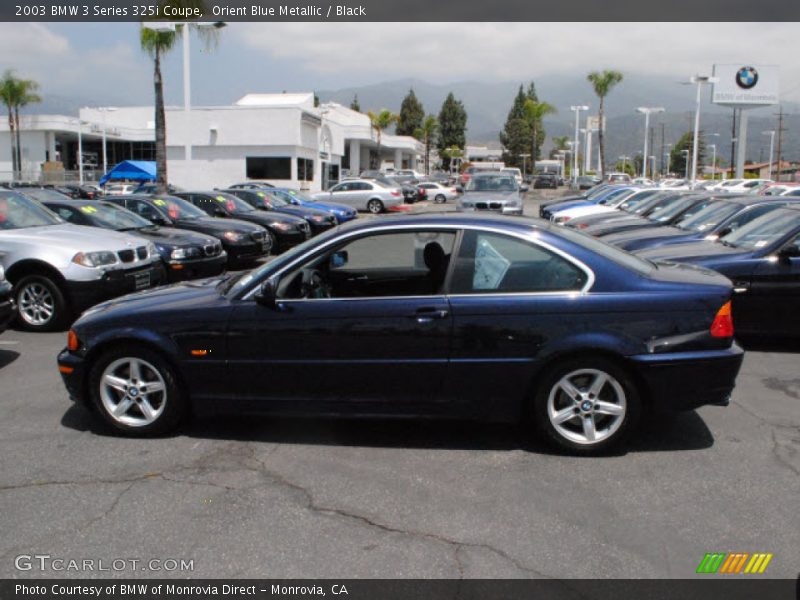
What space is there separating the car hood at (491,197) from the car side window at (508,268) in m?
15.9

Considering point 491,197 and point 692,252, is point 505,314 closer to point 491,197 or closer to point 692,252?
point 692,252

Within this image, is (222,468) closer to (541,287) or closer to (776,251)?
(541,287)

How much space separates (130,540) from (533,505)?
86.2 inches

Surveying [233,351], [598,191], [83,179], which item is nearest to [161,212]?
[233,351]

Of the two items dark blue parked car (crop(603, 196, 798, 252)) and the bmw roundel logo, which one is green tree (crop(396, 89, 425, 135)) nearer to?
the bmw roundel logo

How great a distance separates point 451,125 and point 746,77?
64.8 metres

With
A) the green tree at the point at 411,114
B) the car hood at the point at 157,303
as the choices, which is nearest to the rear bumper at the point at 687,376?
the car hood at the point at 157,303

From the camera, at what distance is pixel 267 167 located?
159ft

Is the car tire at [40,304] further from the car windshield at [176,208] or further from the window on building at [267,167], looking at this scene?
the window on building at [267,167]

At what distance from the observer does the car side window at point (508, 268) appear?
496 cm

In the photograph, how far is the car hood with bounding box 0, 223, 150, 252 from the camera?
363 inches

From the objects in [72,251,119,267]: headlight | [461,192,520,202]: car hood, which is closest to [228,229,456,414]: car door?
[72,251,119,267]: headlight

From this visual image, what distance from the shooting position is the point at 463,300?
16.1 ft

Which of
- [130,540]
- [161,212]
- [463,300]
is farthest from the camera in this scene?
[161,212]
